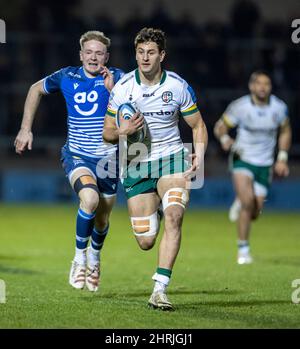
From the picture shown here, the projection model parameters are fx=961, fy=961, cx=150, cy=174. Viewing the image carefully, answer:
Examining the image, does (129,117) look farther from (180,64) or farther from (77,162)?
(180,64)

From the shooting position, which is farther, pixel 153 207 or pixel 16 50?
pixel 16 50

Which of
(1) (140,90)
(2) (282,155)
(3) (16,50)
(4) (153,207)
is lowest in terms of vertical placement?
(4) (153,207)

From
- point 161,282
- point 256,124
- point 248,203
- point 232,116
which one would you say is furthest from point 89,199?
point 256,124

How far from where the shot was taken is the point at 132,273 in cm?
1262

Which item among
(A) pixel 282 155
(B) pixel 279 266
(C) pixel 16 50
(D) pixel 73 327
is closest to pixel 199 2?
(C) pixel 16 50

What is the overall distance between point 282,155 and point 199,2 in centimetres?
1480

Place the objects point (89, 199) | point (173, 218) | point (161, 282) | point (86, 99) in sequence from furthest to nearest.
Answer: point (86, 99), point (89, 199), point (173, 218), point (161, 282)

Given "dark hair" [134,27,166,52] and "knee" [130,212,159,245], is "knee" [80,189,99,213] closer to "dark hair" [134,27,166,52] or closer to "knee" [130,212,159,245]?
"knee" [130,212,159,245]

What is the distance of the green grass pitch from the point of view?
314 inches

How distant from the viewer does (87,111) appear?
10.2m

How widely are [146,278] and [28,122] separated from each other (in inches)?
111

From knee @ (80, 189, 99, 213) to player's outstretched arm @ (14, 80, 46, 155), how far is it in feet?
2.54

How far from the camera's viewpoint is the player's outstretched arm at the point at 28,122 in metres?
10.0
